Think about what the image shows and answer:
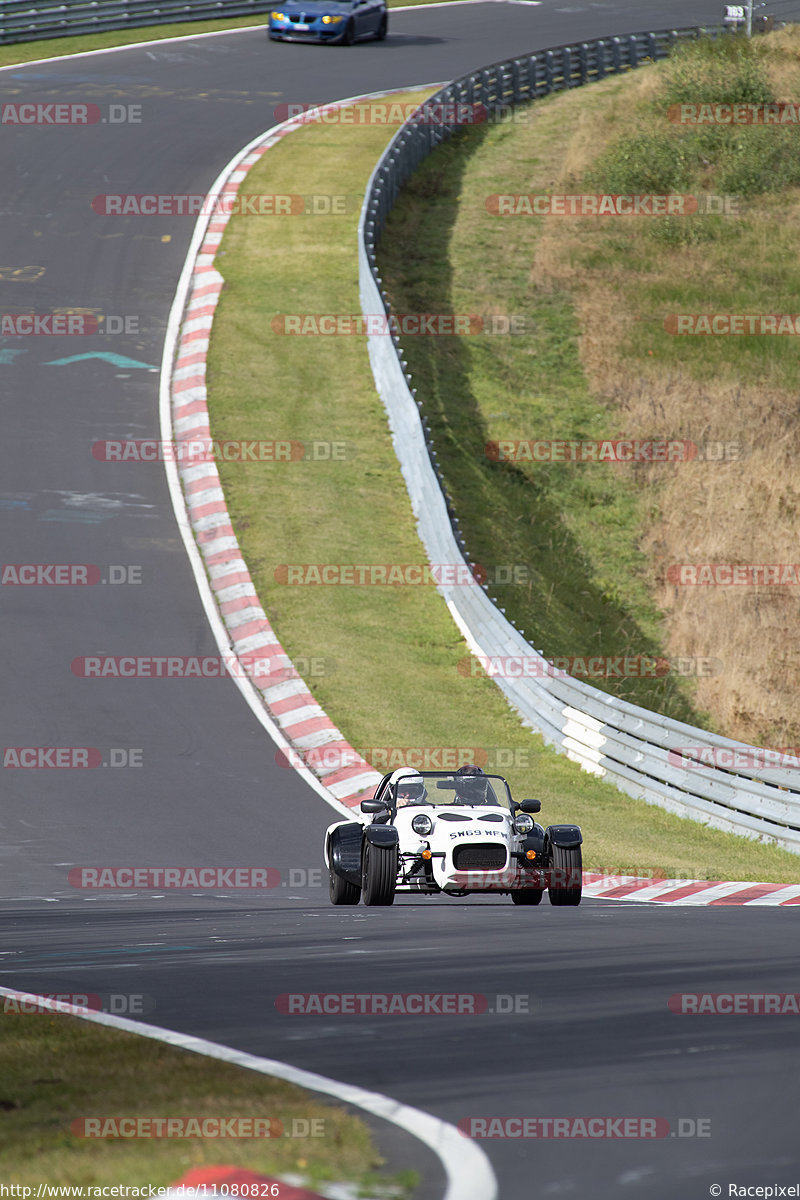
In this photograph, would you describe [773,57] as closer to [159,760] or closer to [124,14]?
[124,14]

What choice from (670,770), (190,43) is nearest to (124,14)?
(190,43)

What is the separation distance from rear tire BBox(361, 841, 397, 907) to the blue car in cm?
4237

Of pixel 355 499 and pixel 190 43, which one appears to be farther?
pixel 190 43

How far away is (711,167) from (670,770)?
29433 millimetres

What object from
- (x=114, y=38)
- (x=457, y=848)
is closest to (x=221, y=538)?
(x=457, y=848)

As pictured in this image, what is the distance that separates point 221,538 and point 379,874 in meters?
12.6

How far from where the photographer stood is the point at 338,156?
3931 centimetres

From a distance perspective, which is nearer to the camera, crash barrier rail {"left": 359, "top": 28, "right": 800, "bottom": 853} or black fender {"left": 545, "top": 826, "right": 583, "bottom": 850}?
black fender {"left": 545, "top": 826, "right": 583, "bottom": 850}

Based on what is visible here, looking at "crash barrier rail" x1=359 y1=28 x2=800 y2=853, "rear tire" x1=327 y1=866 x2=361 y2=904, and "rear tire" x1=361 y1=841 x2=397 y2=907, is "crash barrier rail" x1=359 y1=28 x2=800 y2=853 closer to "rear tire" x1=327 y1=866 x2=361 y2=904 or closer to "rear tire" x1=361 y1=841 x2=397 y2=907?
"rear tire" x1=327 y1=866 x2=361 y2=904

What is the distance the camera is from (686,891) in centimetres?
1373

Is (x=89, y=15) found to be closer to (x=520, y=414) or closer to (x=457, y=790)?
(x=520, y=414)

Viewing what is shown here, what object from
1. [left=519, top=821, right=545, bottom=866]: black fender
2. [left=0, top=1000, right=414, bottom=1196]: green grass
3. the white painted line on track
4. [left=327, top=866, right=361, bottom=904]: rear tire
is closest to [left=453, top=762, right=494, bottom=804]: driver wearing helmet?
[left=519, top=821, right=545, bottom=866]: black fender

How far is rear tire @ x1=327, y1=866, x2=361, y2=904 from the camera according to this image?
1187cm

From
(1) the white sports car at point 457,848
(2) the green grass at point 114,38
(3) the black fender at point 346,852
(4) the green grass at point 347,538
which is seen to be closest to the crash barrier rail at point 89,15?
(2) the green grass at point 114,38
